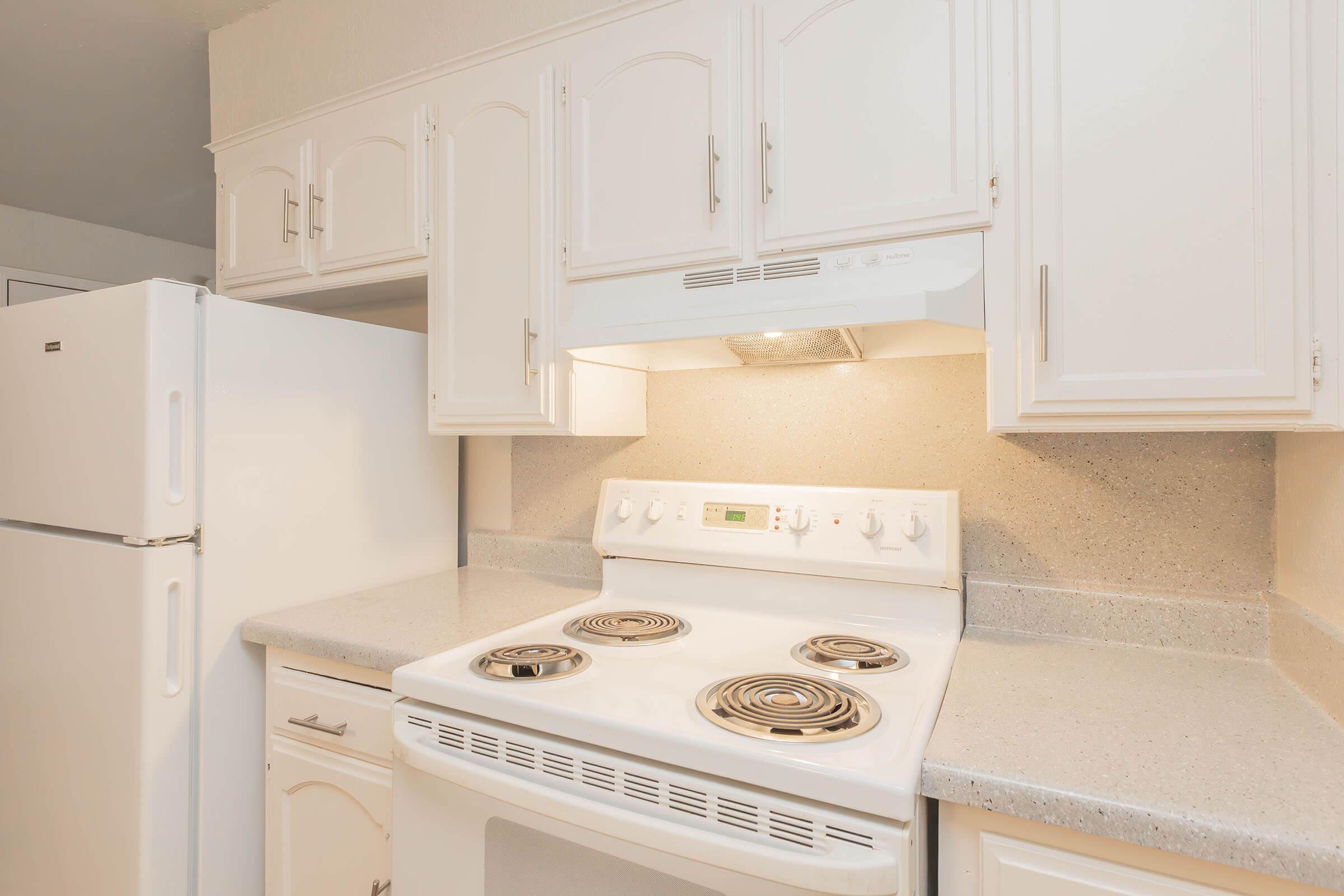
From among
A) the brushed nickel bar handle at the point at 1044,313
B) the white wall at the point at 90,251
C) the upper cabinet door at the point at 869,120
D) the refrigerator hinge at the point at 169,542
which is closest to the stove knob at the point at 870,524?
the brushed nickel bar handle at the point at 1044,313

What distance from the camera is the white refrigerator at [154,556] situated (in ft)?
4.42

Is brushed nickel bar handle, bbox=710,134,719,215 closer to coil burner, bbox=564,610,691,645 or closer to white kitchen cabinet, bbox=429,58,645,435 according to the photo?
white kitchen cabinet, bbox=429,58,645,435

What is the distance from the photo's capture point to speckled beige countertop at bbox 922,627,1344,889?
2.30 ft

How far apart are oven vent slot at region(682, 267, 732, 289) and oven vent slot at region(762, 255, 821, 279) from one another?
78 mm

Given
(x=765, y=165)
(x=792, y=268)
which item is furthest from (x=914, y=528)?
(x=765, y=165)

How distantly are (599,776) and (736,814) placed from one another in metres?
0.21

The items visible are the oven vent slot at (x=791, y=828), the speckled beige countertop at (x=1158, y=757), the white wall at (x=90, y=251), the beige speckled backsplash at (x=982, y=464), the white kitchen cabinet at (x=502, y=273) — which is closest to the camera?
the speckled beige countertop at (x=1158, y=757)

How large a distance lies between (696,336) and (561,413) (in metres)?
0.44

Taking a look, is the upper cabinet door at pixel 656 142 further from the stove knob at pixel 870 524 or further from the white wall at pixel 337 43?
the stove knob at pixel 870 524

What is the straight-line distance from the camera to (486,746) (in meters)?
1.03

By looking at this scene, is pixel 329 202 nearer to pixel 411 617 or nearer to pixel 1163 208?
pixel 411 617

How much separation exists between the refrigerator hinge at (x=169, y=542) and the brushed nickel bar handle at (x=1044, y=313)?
1.66 metres

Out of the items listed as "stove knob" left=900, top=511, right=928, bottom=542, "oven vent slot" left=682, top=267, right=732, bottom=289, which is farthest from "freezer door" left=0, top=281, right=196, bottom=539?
"stove knob" left=900, top=511, right=928, bottom=542

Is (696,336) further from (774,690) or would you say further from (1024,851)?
(1024,851)
